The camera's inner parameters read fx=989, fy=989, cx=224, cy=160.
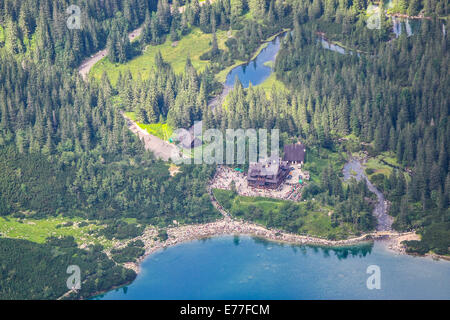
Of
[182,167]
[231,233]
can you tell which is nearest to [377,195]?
[231,233]

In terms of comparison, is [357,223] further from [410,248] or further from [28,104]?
[28,104]

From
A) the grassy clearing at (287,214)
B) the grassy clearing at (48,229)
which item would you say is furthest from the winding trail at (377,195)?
the grassy clearing at (48,229)

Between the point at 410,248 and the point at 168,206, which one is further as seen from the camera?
A: the point at 168,206

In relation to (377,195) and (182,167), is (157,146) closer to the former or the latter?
(182,167)

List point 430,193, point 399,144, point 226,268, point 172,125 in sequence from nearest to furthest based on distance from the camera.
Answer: point 226,268 → point 430,193 → point 399,144 → point 172,125

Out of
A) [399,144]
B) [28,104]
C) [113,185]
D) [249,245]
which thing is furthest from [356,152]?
[28,104]

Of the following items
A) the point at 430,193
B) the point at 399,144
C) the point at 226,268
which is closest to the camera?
the point at 226,268

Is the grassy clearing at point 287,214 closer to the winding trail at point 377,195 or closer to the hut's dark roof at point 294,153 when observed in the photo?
the winding trail at point 377,195
